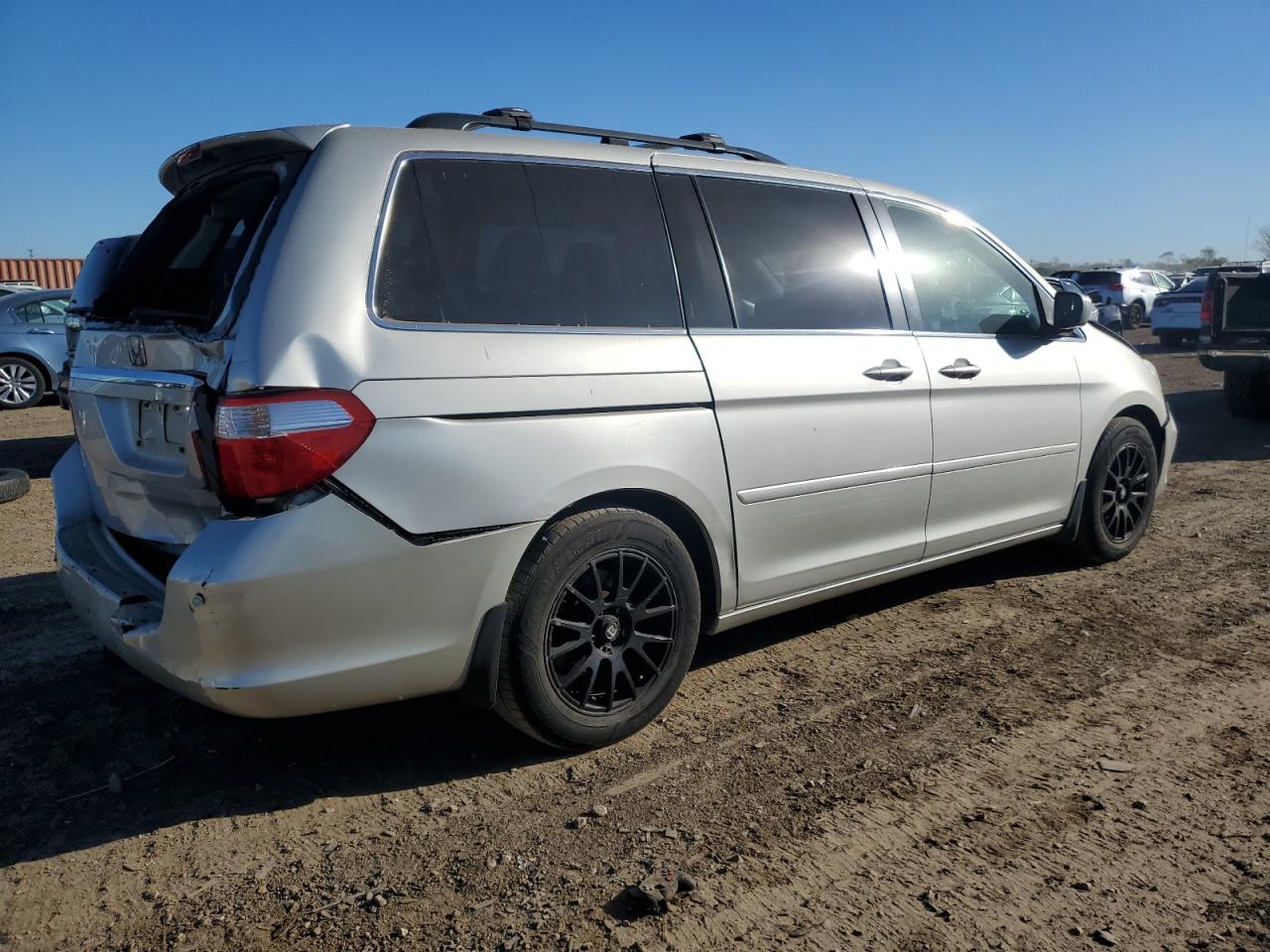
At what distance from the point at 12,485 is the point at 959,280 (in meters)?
6.52

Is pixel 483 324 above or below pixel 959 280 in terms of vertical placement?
below

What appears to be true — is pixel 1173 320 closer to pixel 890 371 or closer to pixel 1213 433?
pixel 1213 433

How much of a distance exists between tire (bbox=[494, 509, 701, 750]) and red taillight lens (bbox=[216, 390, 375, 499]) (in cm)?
70

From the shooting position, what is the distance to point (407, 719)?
11.7ft

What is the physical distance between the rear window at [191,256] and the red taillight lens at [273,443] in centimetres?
39

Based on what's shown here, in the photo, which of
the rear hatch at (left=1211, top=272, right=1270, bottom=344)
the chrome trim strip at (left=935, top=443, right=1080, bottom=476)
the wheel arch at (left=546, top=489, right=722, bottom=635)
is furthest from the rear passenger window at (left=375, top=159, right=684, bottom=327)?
the rear hatch at (left=1211, top=272, right=1270, bottom=344)

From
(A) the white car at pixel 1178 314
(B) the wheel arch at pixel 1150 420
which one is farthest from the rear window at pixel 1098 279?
(B) the wheel arch at pixel 1150 420

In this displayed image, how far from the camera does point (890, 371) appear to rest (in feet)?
13.0

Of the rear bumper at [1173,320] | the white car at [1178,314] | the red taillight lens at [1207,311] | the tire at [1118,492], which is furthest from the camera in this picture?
the rear bumper at [1173,320]

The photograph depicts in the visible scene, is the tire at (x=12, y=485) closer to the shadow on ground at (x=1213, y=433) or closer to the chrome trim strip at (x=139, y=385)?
the chrome trim strip at (x=139, y=385)

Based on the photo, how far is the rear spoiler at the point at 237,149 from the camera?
116 inches

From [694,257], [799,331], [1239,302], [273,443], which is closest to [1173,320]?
[1239,302]

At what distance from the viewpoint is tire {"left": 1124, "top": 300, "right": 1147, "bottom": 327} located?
27516mm

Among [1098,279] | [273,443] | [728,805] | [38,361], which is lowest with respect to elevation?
[728,805]
